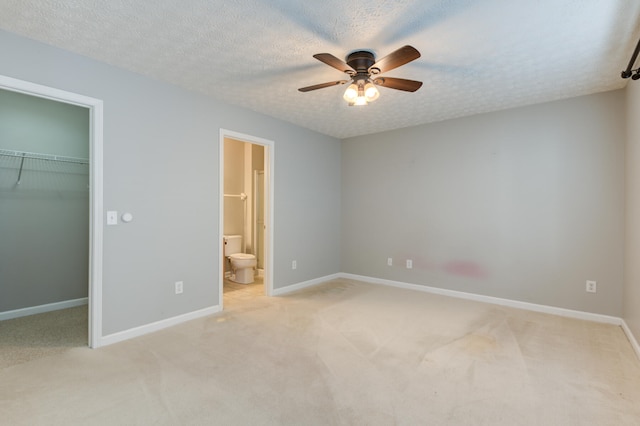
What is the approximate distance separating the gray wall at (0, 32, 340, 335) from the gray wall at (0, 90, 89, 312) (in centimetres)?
150

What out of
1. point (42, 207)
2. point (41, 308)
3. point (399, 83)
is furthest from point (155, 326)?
point (399, 83)

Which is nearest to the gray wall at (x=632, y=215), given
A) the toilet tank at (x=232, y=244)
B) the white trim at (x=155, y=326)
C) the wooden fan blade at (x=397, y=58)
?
the wooden fan blade at (x=397, y=58)

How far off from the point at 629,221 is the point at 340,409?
10.5 ft

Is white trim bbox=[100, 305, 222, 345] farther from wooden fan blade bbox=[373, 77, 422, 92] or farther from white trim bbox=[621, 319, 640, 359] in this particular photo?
white trim bbox=[621, 319, 640, 359]

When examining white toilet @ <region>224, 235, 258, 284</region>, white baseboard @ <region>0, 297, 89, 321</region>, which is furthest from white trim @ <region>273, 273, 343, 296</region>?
white baseboard @ <region>0, 297, 89, 321</region>

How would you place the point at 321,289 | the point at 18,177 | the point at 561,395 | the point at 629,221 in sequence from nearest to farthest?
1. the point at 561,395
2. the point at 629,221
3. the point at 18,177
4. the point at 321,289

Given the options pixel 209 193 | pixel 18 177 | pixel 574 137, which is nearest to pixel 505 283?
pixel 574 137

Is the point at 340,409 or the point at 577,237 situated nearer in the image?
the point at 340,409

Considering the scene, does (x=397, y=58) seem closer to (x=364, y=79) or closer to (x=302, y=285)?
(x=364, y=79)

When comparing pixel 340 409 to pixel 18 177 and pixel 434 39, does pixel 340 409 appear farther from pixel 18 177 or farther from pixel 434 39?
pixel 18 177

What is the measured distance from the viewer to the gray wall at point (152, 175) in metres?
2.64

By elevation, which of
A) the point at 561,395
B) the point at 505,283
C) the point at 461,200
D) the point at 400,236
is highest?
the point at 461,200

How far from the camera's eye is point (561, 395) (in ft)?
6.71

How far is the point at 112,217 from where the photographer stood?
2797 millimetres
